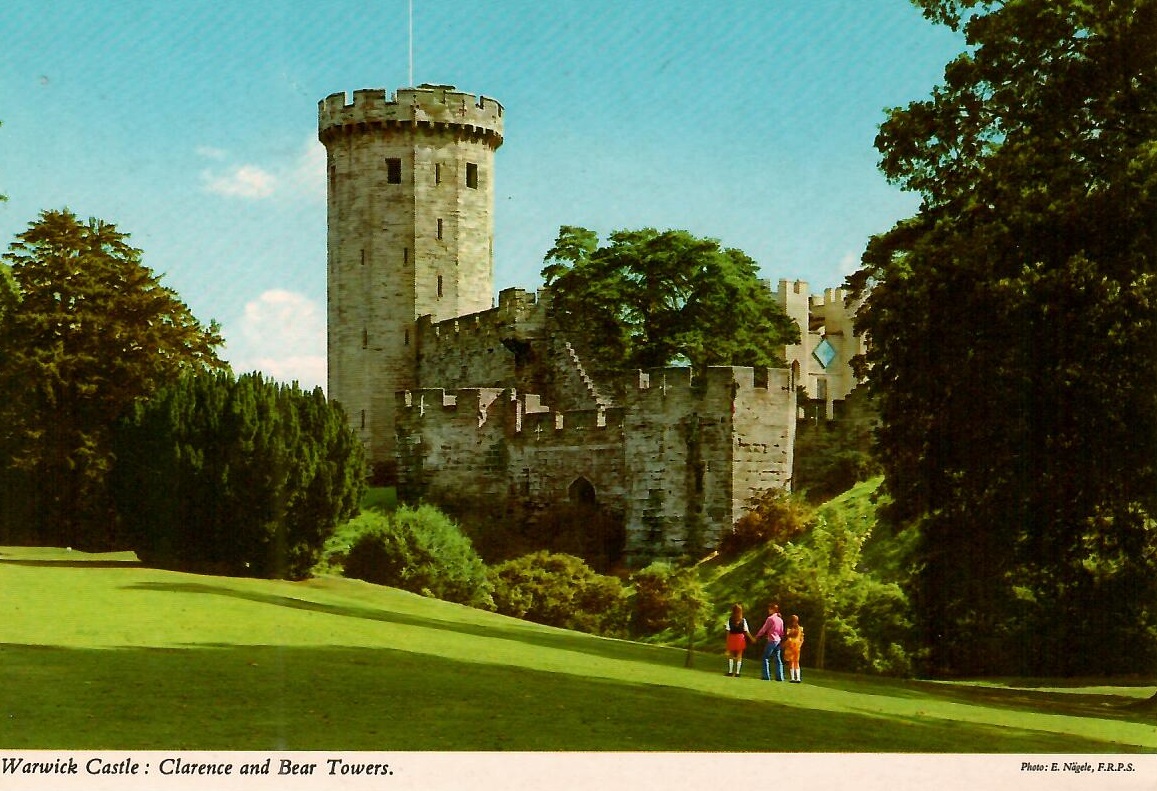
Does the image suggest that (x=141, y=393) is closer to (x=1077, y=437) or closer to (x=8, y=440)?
(x=8, y=440)

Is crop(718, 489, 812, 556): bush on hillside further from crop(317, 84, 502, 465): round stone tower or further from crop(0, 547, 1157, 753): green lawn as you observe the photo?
crop(317, 84, 502, 465): round stone tower

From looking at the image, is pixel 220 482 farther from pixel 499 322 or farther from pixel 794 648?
pixel 499 322

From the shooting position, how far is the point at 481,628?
32.1m

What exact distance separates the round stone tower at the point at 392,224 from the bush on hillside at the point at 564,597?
84.4 feet

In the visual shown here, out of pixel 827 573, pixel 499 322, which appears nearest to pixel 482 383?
pixel 499 322

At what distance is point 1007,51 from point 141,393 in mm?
26717

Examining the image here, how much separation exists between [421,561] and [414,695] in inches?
955

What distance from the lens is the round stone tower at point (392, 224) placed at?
69375 millimetres

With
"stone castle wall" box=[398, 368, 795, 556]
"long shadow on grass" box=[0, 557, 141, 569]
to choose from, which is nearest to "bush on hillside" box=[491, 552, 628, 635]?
"stone castle wall" box=[398, 368, 795, 556]

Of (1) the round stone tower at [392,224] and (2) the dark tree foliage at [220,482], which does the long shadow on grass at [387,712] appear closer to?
(2) the dark tree foliage at [220,482]

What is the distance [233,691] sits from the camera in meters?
19.0

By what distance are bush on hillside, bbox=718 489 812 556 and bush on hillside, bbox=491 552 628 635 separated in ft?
15.6

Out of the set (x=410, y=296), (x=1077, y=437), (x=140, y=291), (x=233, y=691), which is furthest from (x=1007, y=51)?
(x=410, y=296)

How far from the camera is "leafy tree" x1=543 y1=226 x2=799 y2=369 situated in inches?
2329
